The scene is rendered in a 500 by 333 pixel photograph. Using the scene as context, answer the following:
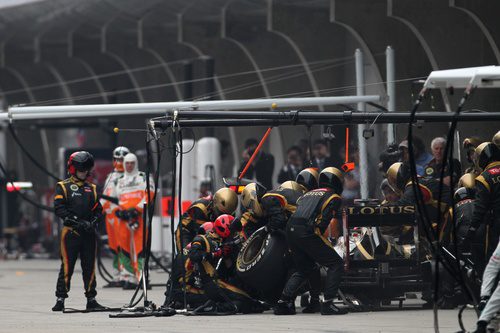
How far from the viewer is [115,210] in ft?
67.6

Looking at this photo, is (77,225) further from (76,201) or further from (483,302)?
(483,302)

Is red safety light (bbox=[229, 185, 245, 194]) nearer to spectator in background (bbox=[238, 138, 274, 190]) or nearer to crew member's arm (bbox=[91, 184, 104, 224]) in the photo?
crew member's arm (bbox=[91, 184, 104, 224])

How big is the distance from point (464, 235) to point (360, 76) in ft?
17.7

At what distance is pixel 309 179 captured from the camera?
16000 mm

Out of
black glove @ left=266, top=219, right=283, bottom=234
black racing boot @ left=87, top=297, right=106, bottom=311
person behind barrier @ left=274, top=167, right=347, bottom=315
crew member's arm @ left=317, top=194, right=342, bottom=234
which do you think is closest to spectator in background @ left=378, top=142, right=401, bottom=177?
person behind barrier @ left=274, top=167, right=347, bottom=315

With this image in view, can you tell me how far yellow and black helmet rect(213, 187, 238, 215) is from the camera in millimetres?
16016

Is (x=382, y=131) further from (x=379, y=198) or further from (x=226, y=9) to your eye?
(x=226, y=9)

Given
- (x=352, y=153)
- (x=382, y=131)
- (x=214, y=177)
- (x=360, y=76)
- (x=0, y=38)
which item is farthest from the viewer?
(x=0, y=38)

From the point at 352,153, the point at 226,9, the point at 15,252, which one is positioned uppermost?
the point at 226,9

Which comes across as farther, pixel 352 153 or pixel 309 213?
pixel 352 153

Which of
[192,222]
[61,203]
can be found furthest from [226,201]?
[61,203]

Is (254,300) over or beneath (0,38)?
beneath

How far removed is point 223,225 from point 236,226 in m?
0.22

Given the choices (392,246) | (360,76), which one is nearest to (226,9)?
(360,76)
